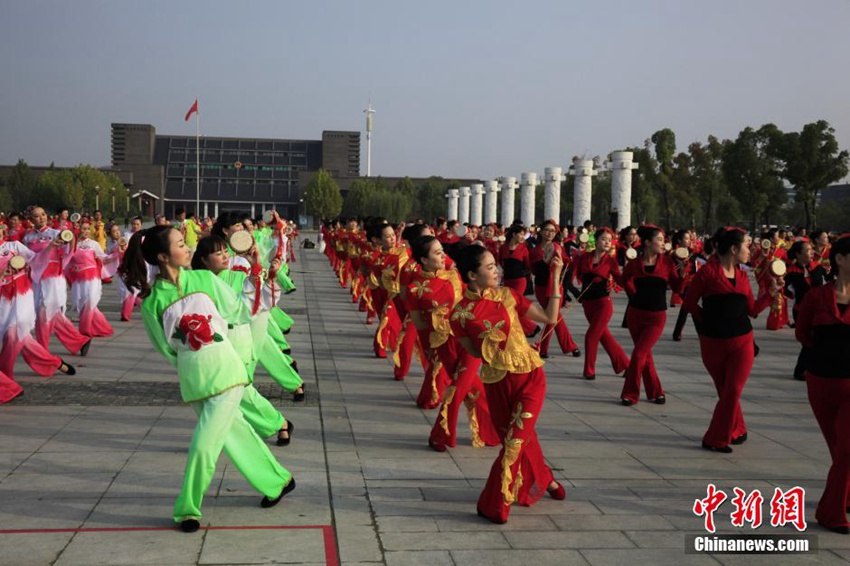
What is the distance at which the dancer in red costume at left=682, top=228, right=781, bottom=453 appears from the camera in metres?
6.90

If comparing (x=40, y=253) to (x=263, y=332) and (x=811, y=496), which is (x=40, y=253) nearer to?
(x=263, y=332)

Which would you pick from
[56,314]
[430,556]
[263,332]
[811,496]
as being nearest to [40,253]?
[56,314]

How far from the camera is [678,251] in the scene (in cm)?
853

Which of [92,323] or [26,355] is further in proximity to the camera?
[92,323]

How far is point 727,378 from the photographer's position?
274 inches

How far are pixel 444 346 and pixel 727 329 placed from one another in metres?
2.23

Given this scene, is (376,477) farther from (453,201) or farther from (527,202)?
(453,201)

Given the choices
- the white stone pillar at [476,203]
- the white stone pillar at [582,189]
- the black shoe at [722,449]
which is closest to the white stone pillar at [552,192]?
the white stone pillar at [582,189]

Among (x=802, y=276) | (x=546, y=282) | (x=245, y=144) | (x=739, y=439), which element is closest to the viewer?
(x=739, y=439)

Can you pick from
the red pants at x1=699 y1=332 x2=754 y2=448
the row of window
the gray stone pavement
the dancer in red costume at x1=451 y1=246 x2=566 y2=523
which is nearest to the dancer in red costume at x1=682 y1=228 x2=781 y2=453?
the red pants at x1=699 y1=332 x2=754 y2=448

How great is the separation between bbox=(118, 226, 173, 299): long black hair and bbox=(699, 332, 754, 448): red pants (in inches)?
171

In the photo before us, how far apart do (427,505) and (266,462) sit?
1.00m

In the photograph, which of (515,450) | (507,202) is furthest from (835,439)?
(507,202)

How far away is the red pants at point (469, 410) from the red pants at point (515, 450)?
1.28 metres
